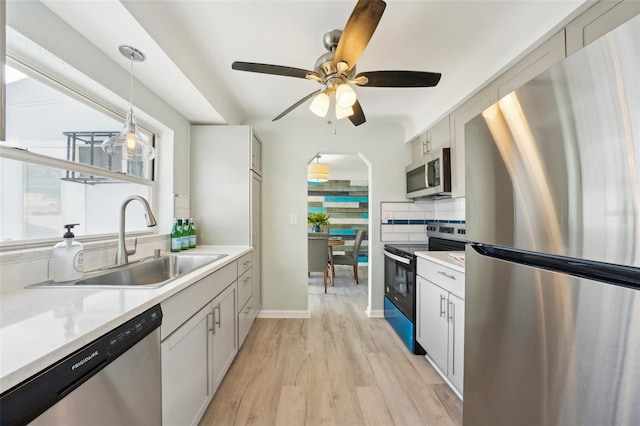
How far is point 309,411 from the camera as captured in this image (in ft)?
4.96

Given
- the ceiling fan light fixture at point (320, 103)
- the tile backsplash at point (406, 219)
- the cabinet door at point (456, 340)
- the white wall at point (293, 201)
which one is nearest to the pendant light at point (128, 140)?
the ceiling fan light fixture at point (320, 103)

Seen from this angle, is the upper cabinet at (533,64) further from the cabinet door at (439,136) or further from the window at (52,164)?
the window at (52,164)

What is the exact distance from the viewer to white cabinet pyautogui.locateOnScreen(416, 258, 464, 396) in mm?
1568

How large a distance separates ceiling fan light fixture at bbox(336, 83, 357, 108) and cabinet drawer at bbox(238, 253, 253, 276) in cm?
Result: 144

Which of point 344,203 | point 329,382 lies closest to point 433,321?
point 329,382

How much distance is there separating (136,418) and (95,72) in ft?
5.51

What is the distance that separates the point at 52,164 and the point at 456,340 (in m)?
2.43

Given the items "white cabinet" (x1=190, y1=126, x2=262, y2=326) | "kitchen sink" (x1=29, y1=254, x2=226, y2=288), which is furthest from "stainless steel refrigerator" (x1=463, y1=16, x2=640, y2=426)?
"white cabinet" (x1=190, y1=126, x2=262, y2=326)

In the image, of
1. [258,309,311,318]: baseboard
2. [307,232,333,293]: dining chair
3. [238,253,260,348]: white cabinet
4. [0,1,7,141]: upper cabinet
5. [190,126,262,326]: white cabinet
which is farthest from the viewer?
[307,232,333,293]: dining chair

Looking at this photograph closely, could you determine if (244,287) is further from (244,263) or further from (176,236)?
(176,236)

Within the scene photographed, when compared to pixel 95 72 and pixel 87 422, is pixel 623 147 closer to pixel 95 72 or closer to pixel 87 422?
pixel 87 422

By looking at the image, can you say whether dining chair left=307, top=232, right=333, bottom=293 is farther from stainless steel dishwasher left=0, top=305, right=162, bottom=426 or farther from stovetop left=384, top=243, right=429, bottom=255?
stainless steel dishwasher left=0, top=305, right=162, bottom=426

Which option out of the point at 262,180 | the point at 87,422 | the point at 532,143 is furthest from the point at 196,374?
the point at 262,180

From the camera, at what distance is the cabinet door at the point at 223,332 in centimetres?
155
